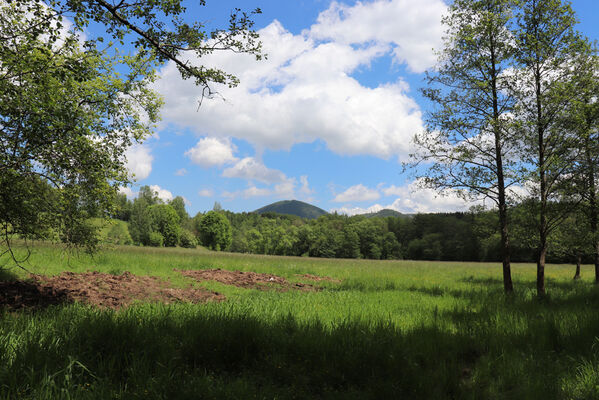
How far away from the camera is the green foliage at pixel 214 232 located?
344 ft

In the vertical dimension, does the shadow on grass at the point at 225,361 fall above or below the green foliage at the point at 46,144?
below

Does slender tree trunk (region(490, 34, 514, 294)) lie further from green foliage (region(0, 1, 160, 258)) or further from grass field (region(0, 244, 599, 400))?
green foliage (region(0, 1, 160, 258))

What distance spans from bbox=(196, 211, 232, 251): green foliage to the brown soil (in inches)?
3746

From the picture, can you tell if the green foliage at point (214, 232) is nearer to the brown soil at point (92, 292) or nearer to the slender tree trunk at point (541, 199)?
the brown soil at point (92, 292)

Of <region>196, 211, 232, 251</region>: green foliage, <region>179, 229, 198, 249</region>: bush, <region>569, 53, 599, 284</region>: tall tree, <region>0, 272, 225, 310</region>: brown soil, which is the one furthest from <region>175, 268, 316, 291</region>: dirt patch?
<region>196, 211, 232, 251</region>: green foliage

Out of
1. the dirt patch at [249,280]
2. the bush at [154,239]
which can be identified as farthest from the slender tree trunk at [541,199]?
the bush at [154,239]

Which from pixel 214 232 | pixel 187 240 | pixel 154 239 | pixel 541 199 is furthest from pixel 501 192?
pixel 214 232

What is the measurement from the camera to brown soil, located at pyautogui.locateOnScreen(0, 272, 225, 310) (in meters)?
8.31

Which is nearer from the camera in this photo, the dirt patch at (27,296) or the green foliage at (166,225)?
the dirt patch at (27,296)

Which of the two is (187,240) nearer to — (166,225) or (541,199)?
(166,225)

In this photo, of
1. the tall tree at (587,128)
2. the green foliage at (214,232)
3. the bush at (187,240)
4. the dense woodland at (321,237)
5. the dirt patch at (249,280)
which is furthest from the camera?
the green foliage at (214,232)

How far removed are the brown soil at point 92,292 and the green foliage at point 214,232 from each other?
95.1 meters

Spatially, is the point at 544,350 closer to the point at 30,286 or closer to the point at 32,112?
the point at 32,112

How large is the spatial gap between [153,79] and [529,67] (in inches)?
692
